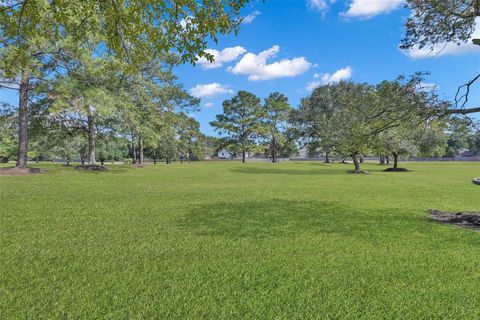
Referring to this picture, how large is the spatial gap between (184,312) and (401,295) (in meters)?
2.55

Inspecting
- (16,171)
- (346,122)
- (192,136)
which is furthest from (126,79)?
(192,136)

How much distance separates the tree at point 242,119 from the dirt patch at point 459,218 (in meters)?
59.8

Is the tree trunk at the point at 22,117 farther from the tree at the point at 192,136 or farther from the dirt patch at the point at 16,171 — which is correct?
the tree at the point at 192,136

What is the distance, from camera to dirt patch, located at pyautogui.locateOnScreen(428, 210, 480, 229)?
26.7 ft

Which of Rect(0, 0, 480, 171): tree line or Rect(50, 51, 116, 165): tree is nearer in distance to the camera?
Rect(0, 0, 480, 171): tree line

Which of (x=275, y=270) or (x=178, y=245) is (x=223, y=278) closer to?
(x=275, y=270)

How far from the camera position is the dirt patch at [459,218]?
8.13m

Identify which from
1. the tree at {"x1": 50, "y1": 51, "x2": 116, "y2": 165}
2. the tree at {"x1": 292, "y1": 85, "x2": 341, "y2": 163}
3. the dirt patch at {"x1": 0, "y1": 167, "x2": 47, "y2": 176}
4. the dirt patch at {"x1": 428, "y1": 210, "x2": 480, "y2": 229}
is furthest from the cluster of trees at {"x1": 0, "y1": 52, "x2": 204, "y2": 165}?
the tree at {"x1": 292, "y1": 85, "x2": 341, "y2": 163}

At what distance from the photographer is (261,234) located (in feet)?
22.1

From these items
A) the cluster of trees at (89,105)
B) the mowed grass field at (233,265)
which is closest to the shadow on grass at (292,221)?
the mowed grass field at (233,265)

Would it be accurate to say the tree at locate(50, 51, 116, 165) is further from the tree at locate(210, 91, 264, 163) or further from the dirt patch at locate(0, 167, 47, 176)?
the tree at locate(210, 91, 264, 163)

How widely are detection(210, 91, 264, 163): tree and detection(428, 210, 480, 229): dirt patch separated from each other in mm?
59794

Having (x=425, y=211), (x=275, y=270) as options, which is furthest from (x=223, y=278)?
(x=425, y=211)

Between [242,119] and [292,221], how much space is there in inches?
2432
